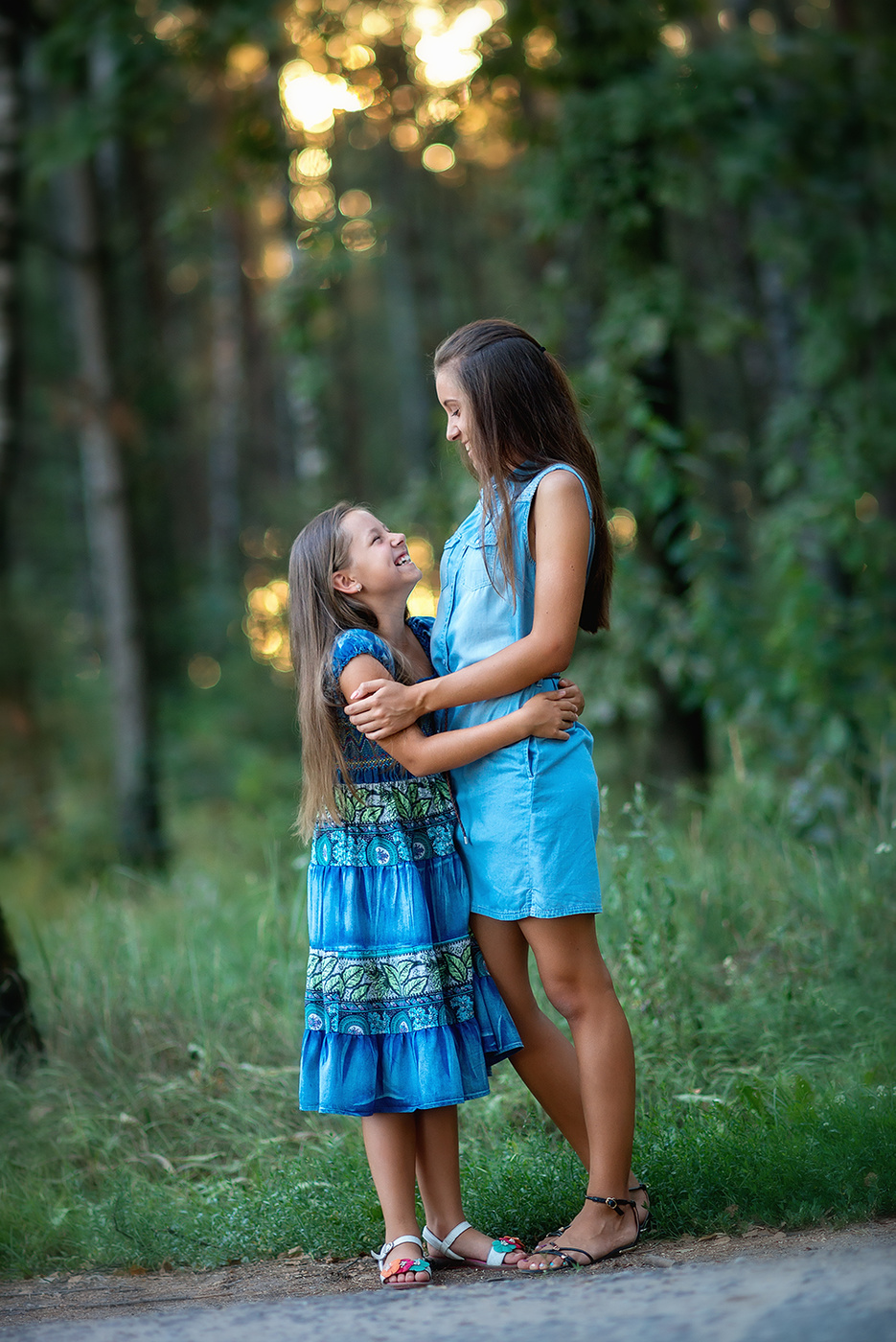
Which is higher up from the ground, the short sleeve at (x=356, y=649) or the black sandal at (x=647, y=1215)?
the short sleeve at (x=356, y=649)

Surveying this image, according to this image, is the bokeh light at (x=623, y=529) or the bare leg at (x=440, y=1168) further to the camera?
the bokeh light at (x=623, y=529)

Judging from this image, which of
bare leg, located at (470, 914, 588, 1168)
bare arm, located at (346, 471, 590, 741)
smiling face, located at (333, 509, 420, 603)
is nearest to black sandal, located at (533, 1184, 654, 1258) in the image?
bare leg, located at (470, 914, 588, 1168)

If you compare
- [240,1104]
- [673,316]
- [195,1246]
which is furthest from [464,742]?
[673,316]

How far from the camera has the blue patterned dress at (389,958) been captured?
8.63 ft

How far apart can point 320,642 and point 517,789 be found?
56cm

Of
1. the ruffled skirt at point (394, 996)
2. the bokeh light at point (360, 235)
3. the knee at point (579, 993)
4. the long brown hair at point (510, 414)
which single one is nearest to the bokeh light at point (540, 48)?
the bokeh light at point (360, 235)

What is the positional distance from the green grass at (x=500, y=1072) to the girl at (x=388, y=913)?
1.02 ft

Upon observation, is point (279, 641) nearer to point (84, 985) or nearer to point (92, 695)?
point (92, 695)

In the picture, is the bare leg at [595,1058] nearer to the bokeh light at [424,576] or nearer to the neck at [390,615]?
the neck at [390,615]

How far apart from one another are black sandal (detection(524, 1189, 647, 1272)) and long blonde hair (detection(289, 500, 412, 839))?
103 centimetres

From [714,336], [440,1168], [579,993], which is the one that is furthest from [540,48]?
[440,1168]

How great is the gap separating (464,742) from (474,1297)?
110 centimetres

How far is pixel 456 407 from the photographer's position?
2746mm

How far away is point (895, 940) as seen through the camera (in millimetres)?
3895
